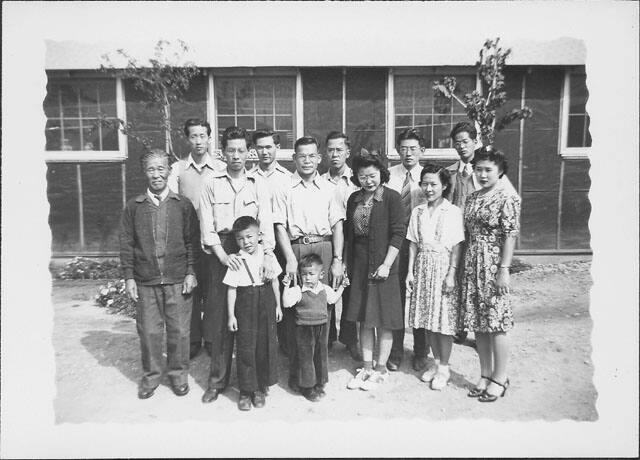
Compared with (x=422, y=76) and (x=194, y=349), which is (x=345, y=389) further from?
(x=422, y=76)

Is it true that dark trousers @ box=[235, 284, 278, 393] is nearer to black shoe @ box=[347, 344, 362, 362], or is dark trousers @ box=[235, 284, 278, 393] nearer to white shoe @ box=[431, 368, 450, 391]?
black shoe @ box=[347, 344, 362, 362]

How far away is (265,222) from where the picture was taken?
3.45 metres

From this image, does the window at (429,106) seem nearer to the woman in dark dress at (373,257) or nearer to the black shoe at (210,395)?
the woman in dark dress at (373,257)

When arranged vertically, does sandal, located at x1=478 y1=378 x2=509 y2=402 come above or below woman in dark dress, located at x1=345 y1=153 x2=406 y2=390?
below

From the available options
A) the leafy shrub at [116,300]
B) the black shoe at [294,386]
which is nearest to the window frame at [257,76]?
the leafy shrub at [116,300]

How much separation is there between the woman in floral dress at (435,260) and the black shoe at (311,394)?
0.97 m

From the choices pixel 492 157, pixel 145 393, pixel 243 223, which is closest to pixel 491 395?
pixel 492 157

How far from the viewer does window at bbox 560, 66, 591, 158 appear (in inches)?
310

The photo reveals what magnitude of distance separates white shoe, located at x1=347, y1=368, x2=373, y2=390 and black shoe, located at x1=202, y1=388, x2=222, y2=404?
1083 millimetres

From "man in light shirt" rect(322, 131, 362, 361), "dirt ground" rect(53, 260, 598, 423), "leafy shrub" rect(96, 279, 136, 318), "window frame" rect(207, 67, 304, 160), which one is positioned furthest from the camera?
"window frame" rect(207, 67, 304, 160)

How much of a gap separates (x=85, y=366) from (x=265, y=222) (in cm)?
236

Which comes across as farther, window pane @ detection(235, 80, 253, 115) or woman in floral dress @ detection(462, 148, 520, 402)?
window pane @ detection(235, 80, 253, 115)

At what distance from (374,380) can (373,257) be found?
105 centimetres

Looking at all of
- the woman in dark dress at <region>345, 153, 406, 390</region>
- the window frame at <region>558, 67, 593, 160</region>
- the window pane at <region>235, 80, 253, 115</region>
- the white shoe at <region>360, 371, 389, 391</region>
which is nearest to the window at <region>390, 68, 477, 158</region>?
the window frame at <region>558, 67, 593, 160</region>
